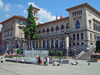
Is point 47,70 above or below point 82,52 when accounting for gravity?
below

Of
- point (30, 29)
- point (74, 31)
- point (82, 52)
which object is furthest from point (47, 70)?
point (30, 29)

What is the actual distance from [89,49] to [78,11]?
1431cm

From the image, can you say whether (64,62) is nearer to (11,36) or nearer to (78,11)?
(78,11)

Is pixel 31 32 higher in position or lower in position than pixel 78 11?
lower

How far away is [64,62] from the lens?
2339cm

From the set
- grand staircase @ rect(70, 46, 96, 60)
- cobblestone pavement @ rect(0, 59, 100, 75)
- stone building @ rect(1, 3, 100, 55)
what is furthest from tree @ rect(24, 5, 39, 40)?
cobblestone pavement @ rect(0, 59, 100, 75)

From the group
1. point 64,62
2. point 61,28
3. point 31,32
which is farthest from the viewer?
point 31,32

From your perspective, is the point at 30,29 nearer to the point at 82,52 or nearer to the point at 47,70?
the point at 82,52

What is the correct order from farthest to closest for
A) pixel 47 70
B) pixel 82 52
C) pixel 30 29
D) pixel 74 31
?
1. pixel 30 29
2. pixel 74 31
3. pixel 82 52
4. pixel 47 70

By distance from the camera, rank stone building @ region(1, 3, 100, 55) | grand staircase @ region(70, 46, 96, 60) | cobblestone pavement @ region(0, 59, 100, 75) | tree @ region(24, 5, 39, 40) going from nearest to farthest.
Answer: cobblestone pavement @ region(0, 59, 100, 75)
grand staircase @ region(70, 46, 96, 60)
stone building @ region(1, 3, 100, 55)
tree @ region(24, 5, 39, 40)

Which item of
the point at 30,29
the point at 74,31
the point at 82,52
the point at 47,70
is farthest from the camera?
the point at 30,29

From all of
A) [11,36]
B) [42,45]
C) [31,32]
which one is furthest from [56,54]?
[11,36]

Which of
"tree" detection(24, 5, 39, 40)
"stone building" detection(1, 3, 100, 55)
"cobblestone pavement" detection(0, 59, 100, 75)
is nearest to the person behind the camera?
"cobblestone pavement" detection(0, 59, 100, 75)

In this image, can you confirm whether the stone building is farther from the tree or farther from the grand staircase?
the tree
